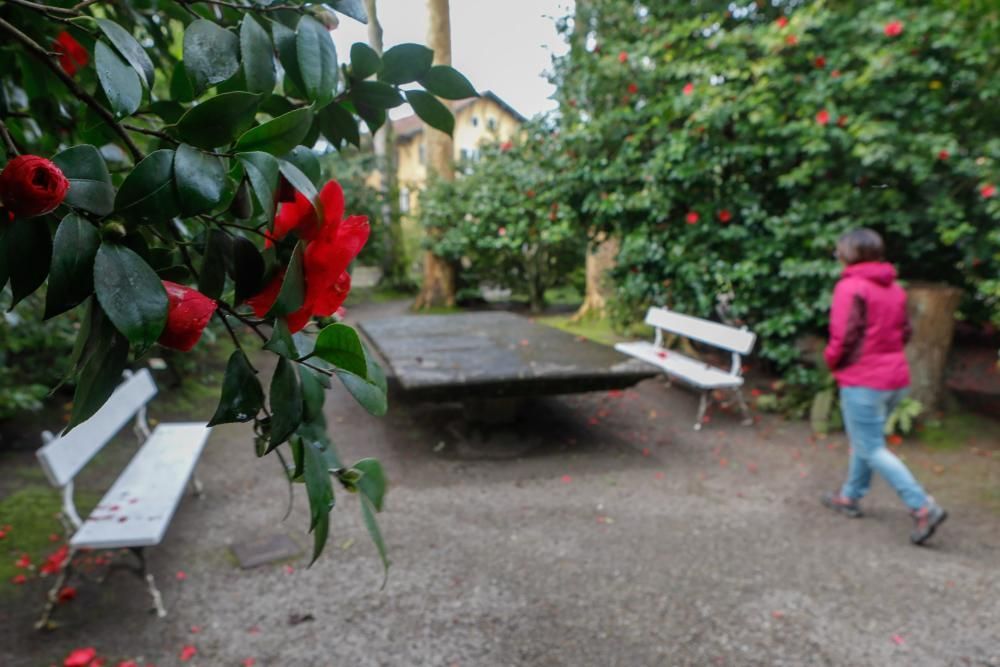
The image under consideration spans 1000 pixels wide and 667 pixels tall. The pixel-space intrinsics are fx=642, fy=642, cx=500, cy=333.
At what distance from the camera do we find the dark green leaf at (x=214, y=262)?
0.51 metres

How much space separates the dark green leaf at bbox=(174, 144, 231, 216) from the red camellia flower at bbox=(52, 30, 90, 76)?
18.8 inches

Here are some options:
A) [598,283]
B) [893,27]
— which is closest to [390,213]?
[598,283]

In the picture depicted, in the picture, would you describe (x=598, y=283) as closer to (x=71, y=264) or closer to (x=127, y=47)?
(x=127, y=47)

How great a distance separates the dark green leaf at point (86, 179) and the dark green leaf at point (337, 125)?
36 cm

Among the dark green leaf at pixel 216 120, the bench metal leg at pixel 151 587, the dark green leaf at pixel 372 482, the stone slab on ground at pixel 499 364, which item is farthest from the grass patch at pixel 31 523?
the dark green leaf at pixel 216 120

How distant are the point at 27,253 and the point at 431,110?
53 cm

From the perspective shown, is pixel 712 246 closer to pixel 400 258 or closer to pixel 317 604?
pixel 317 604

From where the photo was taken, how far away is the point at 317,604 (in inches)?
100

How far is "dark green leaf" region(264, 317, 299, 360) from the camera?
0.47m

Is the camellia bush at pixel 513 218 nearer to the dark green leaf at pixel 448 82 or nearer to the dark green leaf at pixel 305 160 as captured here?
the dark green leaf at pixel 448 82

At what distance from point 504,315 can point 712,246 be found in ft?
7.42

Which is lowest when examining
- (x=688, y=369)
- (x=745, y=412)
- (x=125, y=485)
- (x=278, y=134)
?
(x=745, y=412)

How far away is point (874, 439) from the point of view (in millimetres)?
3072

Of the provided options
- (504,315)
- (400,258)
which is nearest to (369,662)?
(504,315)
